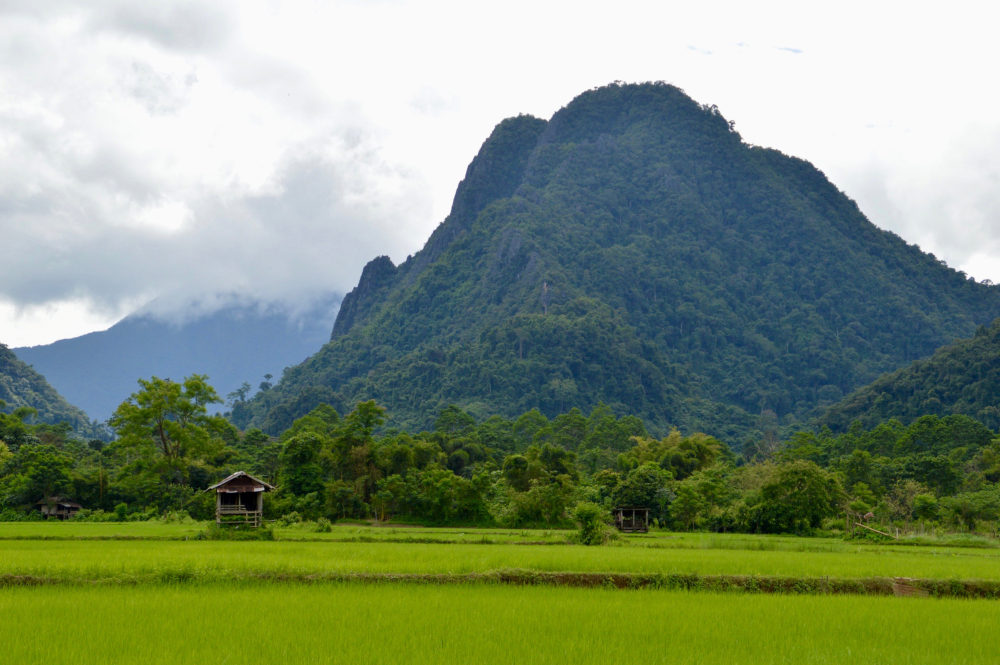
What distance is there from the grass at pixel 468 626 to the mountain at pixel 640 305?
85.1 m

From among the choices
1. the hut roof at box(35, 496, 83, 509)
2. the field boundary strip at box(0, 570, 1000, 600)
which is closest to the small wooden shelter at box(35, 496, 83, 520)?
the hut roof at box(35, 496, 83, 509)

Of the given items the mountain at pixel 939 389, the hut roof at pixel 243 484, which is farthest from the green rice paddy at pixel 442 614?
the mountain at pixel 939 389

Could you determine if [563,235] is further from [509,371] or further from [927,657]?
[927,657]

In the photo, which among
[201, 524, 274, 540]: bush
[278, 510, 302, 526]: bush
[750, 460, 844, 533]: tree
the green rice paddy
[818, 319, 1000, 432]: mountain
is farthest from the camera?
[818, 319, 1000, 432]: mountain

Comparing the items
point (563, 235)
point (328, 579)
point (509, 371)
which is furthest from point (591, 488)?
point (563, 235)

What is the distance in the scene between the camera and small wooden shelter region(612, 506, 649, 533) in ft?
108

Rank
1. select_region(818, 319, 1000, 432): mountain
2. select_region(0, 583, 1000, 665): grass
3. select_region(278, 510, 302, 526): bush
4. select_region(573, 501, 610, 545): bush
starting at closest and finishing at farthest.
Result: select_region(0, 583, 1000, 665): grass
select_region(573, 501, 610, 545): bush
select_region(278, 510, 302, 526): bush
select_region(818, 319, 1000, 432): mountain

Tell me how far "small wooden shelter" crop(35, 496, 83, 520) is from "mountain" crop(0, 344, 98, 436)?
82242 mm

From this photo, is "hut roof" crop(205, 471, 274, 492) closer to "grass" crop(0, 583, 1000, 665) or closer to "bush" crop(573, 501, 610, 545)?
"bush" crop(573, 501, 610, 545)

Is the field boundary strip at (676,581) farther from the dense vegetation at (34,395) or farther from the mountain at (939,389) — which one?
the dense vegetation at (34,395)

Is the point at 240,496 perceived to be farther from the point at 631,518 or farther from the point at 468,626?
the point at 468,626

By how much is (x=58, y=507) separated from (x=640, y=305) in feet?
411

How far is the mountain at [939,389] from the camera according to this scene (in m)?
84.1

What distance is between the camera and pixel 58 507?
120 feet
